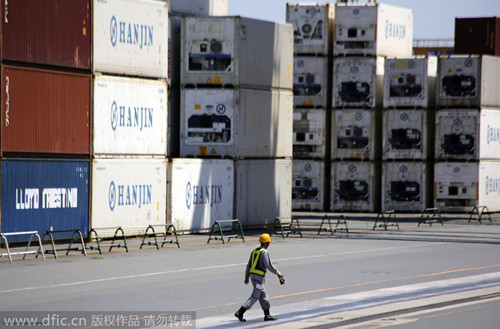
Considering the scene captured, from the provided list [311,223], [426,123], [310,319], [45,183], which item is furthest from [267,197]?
[310,319]

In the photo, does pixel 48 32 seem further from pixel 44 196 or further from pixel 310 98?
pixel 310 98

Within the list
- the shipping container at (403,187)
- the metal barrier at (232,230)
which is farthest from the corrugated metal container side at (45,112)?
the shipping container at (403,187)

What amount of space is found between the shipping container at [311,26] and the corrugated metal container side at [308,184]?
6167mm

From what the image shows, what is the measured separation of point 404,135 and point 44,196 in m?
24.9

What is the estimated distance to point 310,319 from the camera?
14492mm

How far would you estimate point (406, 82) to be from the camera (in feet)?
151

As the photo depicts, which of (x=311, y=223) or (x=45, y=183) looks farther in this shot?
(x=311, y=223)

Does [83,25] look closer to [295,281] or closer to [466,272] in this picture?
[295,281]

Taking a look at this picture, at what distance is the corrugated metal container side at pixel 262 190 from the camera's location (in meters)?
34.5

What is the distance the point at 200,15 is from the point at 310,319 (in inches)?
955

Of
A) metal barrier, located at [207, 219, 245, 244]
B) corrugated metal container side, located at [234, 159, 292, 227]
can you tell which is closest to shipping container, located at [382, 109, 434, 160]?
corrugated metal container side, located at [234, 159, 292, 227]

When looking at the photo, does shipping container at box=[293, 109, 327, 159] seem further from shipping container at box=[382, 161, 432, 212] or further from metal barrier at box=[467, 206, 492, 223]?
metal barrier at box=[467, 206, 492, 223]

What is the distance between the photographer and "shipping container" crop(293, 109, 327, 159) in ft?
153

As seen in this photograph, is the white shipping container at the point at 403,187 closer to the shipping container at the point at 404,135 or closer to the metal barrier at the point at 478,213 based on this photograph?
the shipping container at the point at 404,135
